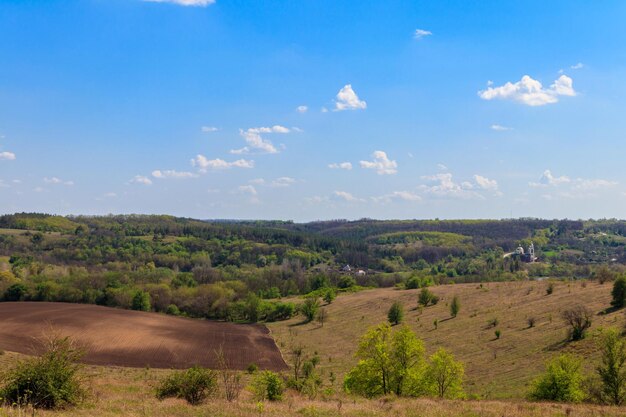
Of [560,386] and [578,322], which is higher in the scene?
[578,322]

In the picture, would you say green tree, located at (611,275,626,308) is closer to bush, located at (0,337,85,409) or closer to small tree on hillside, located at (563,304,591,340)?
small tree on hillside, located at (563,304,591,340)

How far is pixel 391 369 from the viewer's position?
36375 mm

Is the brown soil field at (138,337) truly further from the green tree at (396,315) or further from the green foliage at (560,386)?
the green foliage at (560,386)

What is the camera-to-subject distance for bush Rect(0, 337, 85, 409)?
Result: 792 inches

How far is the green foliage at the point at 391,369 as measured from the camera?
36.0 metres

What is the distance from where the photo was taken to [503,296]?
269ft

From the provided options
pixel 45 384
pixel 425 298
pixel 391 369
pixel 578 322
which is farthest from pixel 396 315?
pixel 45 384

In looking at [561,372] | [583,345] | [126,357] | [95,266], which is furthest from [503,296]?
[95,266]

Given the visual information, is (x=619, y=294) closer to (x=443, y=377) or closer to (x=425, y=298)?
(x=443, y=377)

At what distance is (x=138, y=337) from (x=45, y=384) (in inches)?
2557

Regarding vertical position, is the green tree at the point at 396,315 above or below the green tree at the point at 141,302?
above

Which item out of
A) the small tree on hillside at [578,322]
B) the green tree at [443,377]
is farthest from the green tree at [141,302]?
the green tree at [443,377]

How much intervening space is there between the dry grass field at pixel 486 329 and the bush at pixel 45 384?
105 ft

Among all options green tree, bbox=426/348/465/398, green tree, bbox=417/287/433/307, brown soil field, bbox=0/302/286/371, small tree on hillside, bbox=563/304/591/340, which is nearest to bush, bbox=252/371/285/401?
green tree, bbox=426/348/465/398
